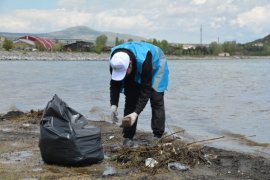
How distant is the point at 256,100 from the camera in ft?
62.1

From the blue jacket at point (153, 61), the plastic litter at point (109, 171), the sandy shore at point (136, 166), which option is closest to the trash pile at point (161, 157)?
the sandy shore at point (136, 166)

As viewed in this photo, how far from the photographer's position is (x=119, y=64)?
5.73 metres

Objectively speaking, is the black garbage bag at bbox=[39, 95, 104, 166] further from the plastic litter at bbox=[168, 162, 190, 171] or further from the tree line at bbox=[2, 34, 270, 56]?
the tree line at bbox=[2, 34, 270, 56]

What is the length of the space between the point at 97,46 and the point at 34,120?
104957 millimetres

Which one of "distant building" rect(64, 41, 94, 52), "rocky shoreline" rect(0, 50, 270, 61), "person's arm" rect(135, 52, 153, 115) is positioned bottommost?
"rocky shoreline" rect(0, 50, 270, 61)

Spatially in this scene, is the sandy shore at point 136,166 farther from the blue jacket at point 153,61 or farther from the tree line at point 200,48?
the tree line at point 200,48

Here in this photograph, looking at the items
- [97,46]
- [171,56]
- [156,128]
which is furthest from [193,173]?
[171,56]

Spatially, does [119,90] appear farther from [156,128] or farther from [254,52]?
[254,52]

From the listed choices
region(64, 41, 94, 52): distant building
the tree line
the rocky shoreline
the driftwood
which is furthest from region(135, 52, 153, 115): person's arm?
region(64, 41, 94, 52): distant building

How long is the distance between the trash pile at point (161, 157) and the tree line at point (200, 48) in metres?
95.3

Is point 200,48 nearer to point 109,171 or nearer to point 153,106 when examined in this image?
point 153,106

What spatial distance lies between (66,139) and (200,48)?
138m

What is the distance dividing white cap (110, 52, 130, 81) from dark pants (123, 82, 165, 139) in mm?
639

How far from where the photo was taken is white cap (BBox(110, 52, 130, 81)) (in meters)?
5.73
